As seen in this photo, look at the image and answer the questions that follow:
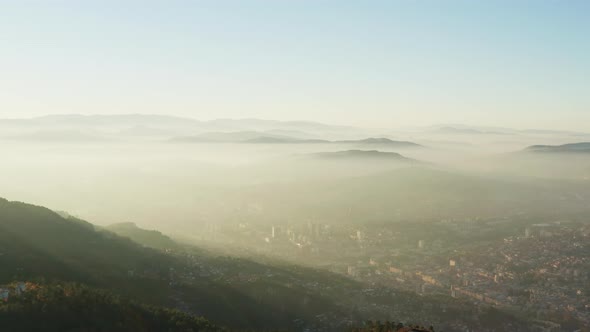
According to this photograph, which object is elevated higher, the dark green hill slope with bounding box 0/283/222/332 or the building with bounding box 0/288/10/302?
the building with bounding box 0/288/10/302

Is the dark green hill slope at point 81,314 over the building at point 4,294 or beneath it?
beneath

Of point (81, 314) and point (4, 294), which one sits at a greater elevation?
point (4, 294)

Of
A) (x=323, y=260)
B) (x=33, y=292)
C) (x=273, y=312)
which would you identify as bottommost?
(x=323, y=260)

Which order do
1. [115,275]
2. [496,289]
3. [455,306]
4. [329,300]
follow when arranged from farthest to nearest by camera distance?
1. [496,289]
2. [455,306]
3. [329,300]
4. [115,275]

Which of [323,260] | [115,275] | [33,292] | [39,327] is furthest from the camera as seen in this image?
[323,260]

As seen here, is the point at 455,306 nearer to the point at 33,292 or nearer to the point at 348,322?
the point at 348,322

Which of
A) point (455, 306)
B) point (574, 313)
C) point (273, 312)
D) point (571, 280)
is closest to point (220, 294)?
point (273, 312)

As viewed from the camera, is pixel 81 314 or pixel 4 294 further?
pixel 81 314

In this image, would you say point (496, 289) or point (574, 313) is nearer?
point (574, 313)

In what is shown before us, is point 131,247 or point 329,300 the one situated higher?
point 131,247

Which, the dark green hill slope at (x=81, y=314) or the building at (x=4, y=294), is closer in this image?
the dark green hill slope at (x=81, y=314)
